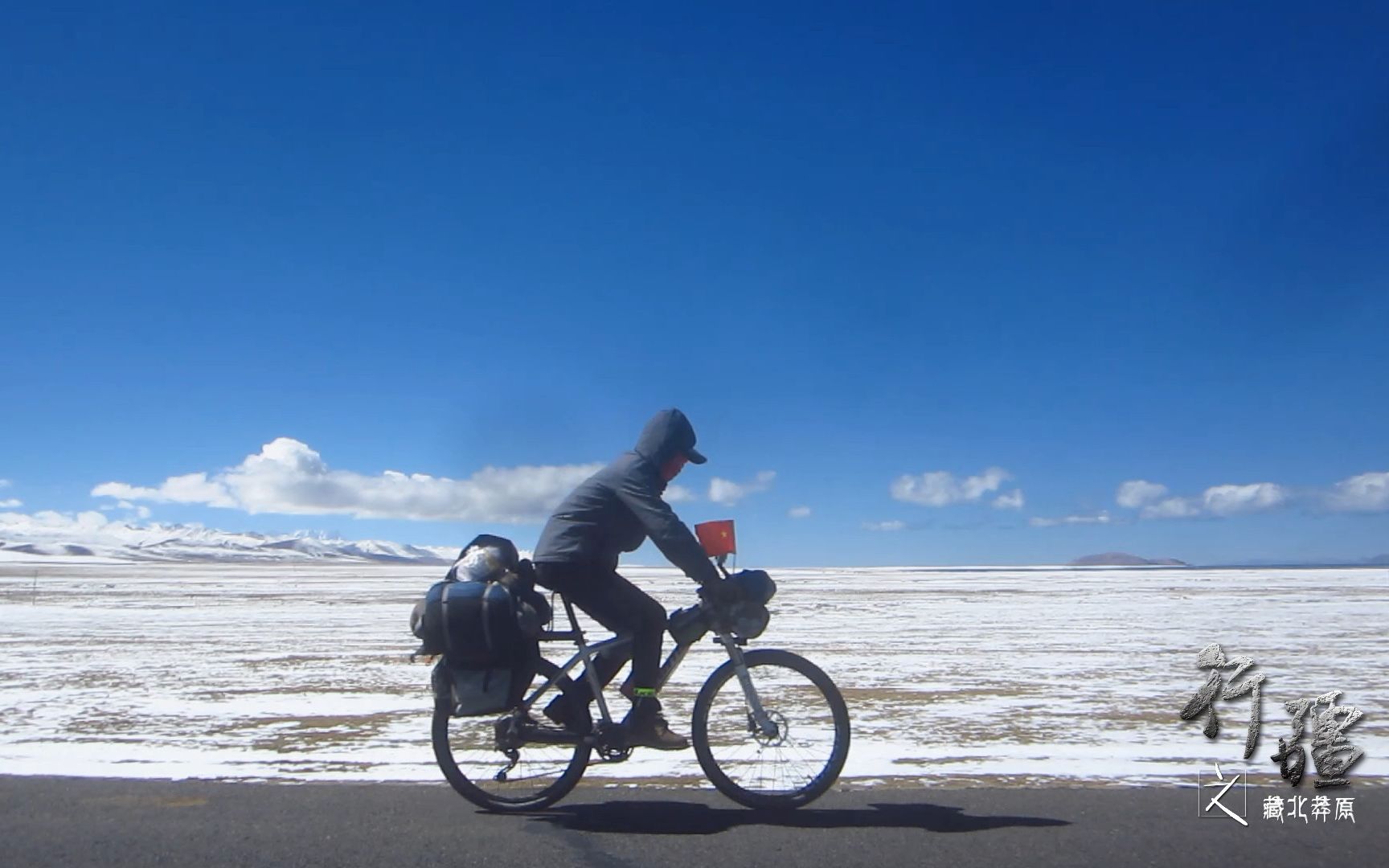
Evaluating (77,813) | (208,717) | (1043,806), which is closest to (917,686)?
(1043,806)

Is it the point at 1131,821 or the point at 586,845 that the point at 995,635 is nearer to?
the point at 1131,821

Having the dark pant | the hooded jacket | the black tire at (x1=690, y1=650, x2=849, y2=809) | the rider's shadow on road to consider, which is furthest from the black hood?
the rider's shadow on road

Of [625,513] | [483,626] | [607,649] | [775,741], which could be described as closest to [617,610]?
[607,649]

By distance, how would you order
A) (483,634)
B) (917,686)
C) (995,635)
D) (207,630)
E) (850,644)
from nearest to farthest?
(483,634) < (917,686) < (850,644) < (995,635) < (207,630)

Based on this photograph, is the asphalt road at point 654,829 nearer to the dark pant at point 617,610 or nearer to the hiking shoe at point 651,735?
the hiking shoe at point 651,735

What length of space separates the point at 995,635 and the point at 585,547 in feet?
42.7

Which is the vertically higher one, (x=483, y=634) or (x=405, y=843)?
(x=483, y=634)

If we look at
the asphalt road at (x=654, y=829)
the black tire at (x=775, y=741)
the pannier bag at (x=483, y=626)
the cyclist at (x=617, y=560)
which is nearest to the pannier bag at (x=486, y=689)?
the pannier bag at (x=483, y=626)

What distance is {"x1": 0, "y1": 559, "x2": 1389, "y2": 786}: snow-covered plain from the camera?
5.98 m

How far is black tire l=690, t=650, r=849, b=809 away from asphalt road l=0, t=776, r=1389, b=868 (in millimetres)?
130

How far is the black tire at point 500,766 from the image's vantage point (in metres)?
4.94

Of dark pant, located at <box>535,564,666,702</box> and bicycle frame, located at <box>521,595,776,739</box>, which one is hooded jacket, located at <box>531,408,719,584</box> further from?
bicycle frame, located at <box>521,595,776,739</box>

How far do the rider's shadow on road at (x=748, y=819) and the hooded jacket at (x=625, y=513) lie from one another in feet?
3.80

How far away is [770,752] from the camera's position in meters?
4.95
